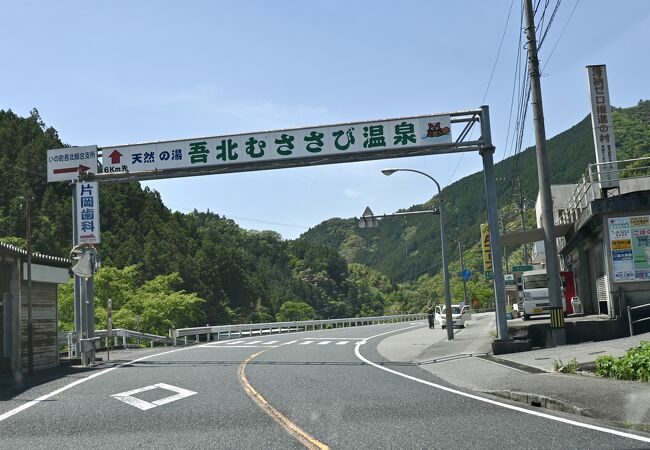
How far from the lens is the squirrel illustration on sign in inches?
877

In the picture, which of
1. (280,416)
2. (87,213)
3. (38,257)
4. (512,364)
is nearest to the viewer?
(280,416)

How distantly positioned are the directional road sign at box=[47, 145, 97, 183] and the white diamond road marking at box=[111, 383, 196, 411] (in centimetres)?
1251

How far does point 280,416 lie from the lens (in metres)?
9.59

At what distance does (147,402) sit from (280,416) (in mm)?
3026

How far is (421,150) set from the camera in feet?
74.2

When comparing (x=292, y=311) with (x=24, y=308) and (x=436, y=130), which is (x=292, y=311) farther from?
(x=24, y=308)

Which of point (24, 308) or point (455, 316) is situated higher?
point (24, 308)

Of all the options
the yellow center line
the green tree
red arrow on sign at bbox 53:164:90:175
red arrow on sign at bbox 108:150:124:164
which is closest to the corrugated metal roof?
red arrow on sign at bbox 53:164:90:175

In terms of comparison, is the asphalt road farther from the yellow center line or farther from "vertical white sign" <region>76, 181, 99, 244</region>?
"vertical white sign" <region>76, 181, 99, 244</region>

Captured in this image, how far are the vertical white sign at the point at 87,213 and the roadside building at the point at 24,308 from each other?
2138 mm

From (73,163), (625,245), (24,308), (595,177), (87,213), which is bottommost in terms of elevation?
(24,308)

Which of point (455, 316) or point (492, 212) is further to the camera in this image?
point (455, 316)

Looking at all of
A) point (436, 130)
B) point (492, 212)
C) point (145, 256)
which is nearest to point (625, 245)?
point (492, 212)

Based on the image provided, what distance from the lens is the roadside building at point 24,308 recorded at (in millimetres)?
18031
